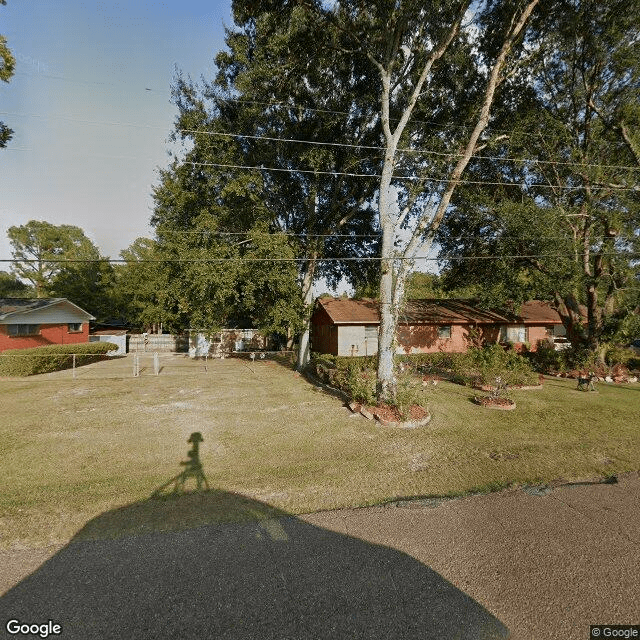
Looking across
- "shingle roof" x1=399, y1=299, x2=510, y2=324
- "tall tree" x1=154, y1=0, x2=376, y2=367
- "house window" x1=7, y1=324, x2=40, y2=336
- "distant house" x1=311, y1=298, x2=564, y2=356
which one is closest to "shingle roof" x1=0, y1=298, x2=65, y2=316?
"house window" x1=7, y1=324, x2=40, y2=336

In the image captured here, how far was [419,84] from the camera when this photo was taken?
34.9 ft

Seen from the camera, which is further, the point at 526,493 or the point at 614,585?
the point at 526,493

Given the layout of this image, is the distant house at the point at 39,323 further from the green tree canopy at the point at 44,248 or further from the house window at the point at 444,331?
the house window at the point at 444,331

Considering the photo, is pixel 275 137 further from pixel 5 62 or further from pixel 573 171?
pixel 573 171

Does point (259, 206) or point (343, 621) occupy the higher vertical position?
point (259, 206)

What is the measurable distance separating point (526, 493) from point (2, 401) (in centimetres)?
1533

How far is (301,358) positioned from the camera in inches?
771

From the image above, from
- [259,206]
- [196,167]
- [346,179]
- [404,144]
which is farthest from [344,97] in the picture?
[196,167]

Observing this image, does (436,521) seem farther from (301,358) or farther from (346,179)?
(346,179)

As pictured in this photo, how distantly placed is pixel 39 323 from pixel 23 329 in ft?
3.09

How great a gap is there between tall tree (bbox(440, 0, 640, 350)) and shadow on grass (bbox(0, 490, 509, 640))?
577 inches

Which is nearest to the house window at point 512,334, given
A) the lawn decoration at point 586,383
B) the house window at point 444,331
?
the house window at point 444,331

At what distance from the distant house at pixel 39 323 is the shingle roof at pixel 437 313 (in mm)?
18543

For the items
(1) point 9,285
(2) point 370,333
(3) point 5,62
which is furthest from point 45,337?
(1) point 9,285
